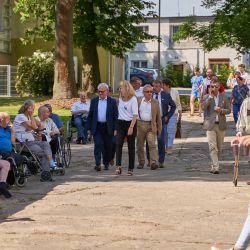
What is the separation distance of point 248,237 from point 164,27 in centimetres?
7868

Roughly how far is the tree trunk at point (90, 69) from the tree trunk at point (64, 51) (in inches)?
247

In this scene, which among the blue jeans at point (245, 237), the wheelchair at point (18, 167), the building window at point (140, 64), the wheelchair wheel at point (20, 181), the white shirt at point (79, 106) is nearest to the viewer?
the blue jeans at point (245, 237)

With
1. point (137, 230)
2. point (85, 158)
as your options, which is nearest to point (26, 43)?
point (85, 158)

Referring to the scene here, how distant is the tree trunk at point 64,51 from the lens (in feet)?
104

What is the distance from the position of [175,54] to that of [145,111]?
68423mm

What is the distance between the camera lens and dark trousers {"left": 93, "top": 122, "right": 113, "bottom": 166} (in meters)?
15.0

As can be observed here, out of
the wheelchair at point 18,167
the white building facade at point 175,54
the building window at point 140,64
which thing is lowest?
the wheelchair at point 18,167

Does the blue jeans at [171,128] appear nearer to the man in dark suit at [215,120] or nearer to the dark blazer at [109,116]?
the dark blazer at [109,116]

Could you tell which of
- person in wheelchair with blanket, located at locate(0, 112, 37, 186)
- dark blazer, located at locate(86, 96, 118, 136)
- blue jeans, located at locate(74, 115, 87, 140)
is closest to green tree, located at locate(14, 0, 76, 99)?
blue jeans, located at locate(74, 115, 87, 140)

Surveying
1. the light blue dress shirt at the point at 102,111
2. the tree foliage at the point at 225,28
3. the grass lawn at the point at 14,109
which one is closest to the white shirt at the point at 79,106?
the grass lawn at the point at 14,109

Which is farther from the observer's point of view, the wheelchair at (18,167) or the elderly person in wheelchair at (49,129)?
the elderly person in wheelchair at (49,129)

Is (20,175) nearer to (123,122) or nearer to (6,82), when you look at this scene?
(123,122)

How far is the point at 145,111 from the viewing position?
1520 centimetres

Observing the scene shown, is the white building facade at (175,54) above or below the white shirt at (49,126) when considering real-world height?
above
